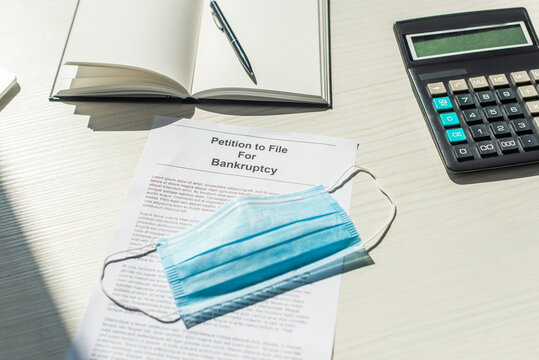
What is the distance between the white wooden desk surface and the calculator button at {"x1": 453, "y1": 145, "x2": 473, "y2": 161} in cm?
3

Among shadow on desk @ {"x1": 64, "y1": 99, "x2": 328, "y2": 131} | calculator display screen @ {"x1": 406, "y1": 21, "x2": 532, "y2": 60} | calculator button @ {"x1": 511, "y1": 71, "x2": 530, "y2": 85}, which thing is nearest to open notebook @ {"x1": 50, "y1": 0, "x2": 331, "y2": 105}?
shadow on desk @ {"x1": 64, "y1": 99, "x2": 328, "y2": 131}

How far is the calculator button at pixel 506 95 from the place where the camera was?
54 centimetres

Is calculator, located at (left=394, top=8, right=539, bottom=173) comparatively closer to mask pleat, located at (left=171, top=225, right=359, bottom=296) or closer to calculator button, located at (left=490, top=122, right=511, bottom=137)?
calculator button, located at (left=490, top=122, right=511, bottom=137)

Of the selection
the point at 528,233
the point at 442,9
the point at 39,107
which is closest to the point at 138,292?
the point at 39,107

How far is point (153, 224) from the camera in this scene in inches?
19.8

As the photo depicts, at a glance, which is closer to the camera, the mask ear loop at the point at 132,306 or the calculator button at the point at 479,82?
the mask ear loop at the point at 132,306

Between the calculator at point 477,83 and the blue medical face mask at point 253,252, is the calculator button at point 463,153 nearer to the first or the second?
the calculator at point 477,83

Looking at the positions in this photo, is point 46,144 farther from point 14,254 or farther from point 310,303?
point 310,303

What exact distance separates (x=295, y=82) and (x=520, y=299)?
1.14 ft

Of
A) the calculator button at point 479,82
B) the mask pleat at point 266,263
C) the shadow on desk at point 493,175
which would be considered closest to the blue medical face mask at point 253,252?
the mask pleat at point 266,263

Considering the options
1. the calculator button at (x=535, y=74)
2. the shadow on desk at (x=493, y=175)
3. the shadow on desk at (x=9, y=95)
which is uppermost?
the shadow on desk at (x=9, y=95)

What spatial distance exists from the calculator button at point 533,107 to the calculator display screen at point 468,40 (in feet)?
0.32

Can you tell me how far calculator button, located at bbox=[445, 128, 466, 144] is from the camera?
529mm

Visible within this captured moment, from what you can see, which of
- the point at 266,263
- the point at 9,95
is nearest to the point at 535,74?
the point at 266,263
